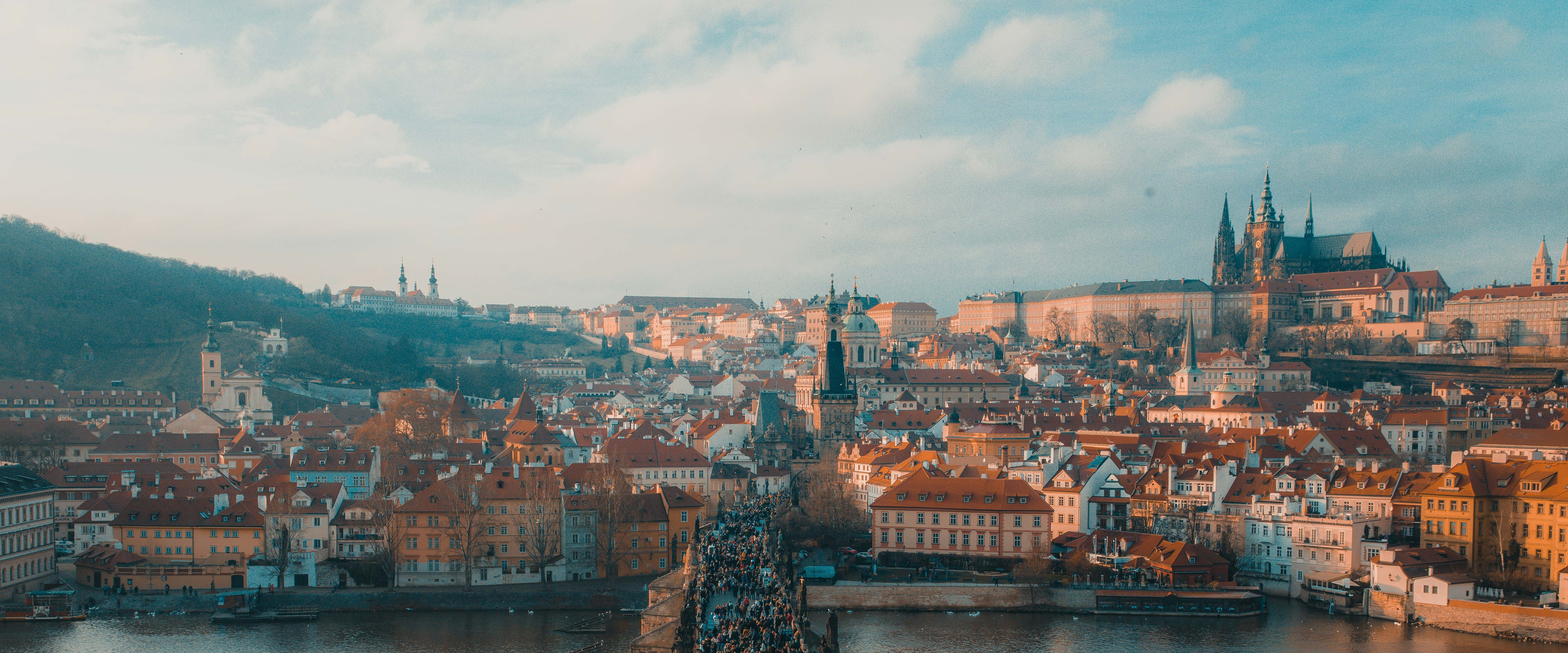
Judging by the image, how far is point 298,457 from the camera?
59.0 meters

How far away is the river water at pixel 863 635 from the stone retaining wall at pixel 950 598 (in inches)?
25.7

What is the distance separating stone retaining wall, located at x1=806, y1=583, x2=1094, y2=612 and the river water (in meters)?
0.65

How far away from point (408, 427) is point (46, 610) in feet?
102

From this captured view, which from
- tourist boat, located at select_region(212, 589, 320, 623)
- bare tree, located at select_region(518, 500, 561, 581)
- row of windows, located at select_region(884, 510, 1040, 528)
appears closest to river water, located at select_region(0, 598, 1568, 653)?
tourist boat, located at select_region(212, 589, 320, 623)

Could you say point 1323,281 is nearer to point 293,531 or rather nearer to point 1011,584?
point 1011,584

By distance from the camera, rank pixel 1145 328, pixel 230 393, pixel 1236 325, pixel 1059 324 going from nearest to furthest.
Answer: pixel 230 393 < pixel 1145 328 < pixel 1236 325 < pixel 1059 324

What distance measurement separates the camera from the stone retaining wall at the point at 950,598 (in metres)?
44.8

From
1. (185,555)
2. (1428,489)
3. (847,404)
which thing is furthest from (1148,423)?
(185,555)

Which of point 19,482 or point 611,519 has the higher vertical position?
point 19,482

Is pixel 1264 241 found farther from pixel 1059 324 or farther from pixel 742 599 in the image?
pixel 742 599

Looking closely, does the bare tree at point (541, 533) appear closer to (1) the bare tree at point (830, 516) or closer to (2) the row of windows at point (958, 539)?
(1) the bare tree at point (830, 516)

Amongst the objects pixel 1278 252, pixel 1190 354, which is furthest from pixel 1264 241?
pixel 1190 354

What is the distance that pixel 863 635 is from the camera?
133 feet

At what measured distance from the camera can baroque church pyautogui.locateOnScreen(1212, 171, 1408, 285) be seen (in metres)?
146
